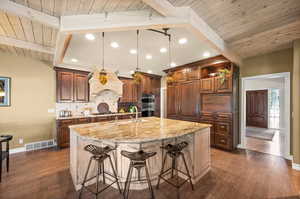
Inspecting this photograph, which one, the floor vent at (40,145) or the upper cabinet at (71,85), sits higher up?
the upper cabinet at (71,85)

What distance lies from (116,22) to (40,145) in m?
4.42

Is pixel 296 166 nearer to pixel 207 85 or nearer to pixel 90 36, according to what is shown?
pixel 207 85

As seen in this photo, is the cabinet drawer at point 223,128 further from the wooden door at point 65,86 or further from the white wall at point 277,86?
the wooden door at point 65,86

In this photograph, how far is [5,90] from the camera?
3699mm

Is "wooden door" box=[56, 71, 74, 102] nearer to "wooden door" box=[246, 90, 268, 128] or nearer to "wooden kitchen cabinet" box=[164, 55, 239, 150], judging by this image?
"wooden kitchen cabinet" box=[164, 55, 239, 150]

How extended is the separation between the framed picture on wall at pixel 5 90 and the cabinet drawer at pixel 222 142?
20.2ft

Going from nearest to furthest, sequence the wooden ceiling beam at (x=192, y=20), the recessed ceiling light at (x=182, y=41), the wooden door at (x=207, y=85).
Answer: the wooden ceiling beam at (x=192, y=20)
the recessed ceiling light at (x=182, y=41)
the wooden door at (x=207, y=85)

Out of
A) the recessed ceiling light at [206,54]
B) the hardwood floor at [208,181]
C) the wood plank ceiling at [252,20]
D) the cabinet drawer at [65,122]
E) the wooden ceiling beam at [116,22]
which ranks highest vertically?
the recessed ceiling light at [206,54]

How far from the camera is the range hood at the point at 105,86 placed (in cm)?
478

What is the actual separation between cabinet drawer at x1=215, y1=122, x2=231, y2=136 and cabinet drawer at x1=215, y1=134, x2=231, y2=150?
0.12m

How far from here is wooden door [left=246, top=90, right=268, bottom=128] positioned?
761 centimetres

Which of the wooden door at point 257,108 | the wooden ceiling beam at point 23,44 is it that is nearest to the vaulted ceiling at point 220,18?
the wooden ceiling beam at point 23,44

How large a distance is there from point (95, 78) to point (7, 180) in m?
3.25

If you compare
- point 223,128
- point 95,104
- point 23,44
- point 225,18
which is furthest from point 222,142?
point 23,44
